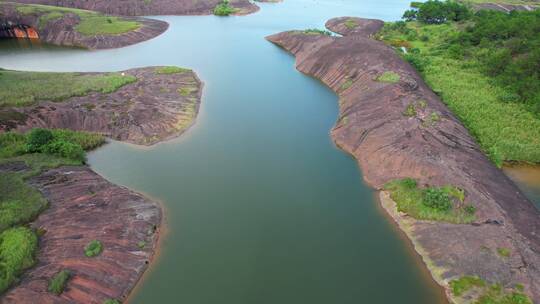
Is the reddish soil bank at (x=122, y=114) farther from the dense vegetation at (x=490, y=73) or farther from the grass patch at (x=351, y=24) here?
the grass patch at (x=351, y=24)

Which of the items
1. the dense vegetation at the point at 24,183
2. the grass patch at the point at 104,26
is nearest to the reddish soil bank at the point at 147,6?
the grass patch at the point at 104,26

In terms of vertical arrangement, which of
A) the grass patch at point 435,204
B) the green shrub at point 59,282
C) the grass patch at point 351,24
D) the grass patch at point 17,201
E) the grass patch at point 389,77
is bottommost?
the green shrub at point 59,282

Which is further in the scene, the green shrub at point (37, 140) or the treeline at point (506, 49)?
the treeline at point (506, 49)

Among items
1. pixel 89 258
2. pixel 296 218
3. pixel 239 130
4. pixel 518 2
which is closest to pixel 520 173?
pixel 296 218

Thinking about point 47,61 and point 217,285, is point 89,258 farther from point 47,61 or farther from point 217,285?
point 47,61

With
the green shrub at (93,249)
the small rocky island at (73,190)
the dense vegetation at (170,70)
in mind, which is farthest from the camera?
the dense vegetation at (170,70)

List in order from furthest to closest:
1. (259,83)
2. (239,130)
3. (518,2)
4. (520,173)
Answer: (518,2), (259,83), (239,130), (520,173)

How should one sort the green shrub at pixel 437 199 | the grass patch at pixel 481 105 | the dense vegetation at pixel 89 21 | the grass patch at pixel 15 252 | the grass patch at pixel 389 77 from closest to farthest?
the grass patch at pixel 15 252
the green shrub at pixel 437 199
the grass patch at pixel 481 105
the grass patch at pixel 389 77
the dense vegetation at pixel 89 21

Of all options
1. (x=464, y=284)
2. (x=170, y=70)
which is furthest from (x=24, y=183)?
(x=464, y=284)

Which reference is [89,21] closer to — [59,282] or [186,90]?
[186,90]
